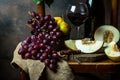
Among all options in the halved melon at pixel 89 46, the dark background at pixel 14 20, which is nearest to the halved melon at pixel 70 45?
the halved melon at pixel 89 46

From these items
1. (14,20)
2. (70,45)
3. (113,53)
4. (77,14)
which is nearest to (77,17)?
(77,14)

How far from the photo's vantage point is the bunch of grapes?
1125 millimetres

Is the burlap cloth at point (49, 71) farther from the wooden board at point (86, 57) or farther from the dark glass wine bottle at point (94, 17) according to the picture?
the dark glass wine bottle at point (94, 17)

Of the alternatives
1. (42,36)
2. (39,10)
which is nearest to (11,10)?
(39,10)

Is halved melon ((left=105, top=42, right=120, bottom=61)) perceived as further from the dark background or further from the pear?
the dark background

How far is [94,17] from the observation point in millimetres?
1440

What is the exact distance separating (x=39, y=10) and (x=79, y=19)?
26 cm

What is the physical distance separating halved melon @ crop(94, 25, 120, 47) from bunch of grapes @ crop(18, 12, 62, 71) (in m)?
0.22

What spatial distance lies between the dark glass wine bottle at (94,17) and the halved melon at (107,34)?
0.05 meters

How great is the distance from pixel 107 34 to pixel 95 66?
31cm

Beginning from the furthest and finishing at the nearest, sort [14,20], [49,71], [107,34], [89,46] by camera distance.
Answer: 1. [14,20]
2. [107,34]
3. [89,46]
4. [49,71]

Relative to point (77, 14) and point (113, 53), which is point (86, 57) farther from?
point (77, 14)

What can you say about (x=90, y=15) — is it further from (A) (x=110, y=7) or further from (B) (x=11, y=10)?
(B) (x=11, y=10)

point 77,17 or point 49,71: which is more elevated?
point 77,17
